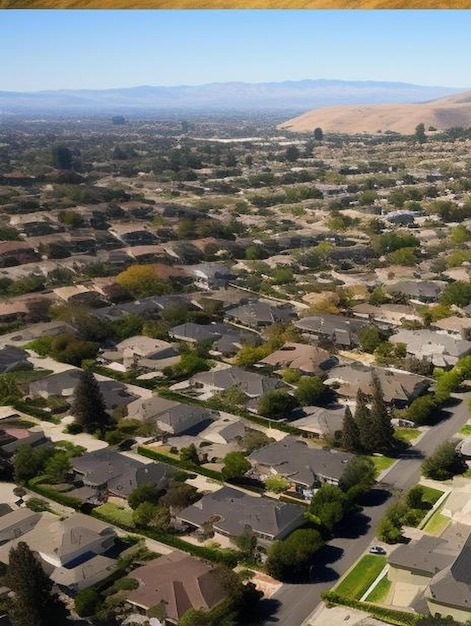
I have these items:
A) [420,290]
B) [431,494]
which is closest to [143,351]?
[431,494]

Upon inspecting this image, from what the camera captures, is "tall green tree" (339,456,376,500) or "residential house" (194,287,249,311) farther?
"residential house" (194,287,249,311)

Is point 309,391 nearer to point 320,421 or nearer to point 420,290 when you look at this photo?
point 320,421

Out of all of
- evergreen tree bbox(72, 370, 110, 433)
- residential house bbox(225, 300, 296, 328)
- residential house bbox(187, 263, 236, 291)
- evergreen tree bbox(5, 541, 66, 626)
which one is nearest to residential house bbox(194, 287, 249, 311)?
residential house bbox(225, 300, 296, 328)

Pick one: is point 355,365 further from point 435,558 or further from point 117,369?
point 435,558

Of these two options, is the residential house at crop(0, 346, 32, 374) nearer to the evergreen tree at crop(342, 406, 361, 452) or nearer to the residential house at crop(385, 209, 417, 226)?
the evergreen tree at crop(342, 406, 361, 452)

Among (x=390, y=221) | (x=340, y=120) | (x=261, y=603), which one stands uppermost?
(x=340, y=120)

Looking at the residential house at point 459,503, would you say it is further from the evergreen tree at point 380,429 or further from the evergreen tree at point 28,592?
the evergreen tree at point 28,592

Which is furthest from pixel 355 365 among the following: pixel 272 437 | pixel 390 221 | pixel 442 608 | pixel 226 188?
pixel 226 188
